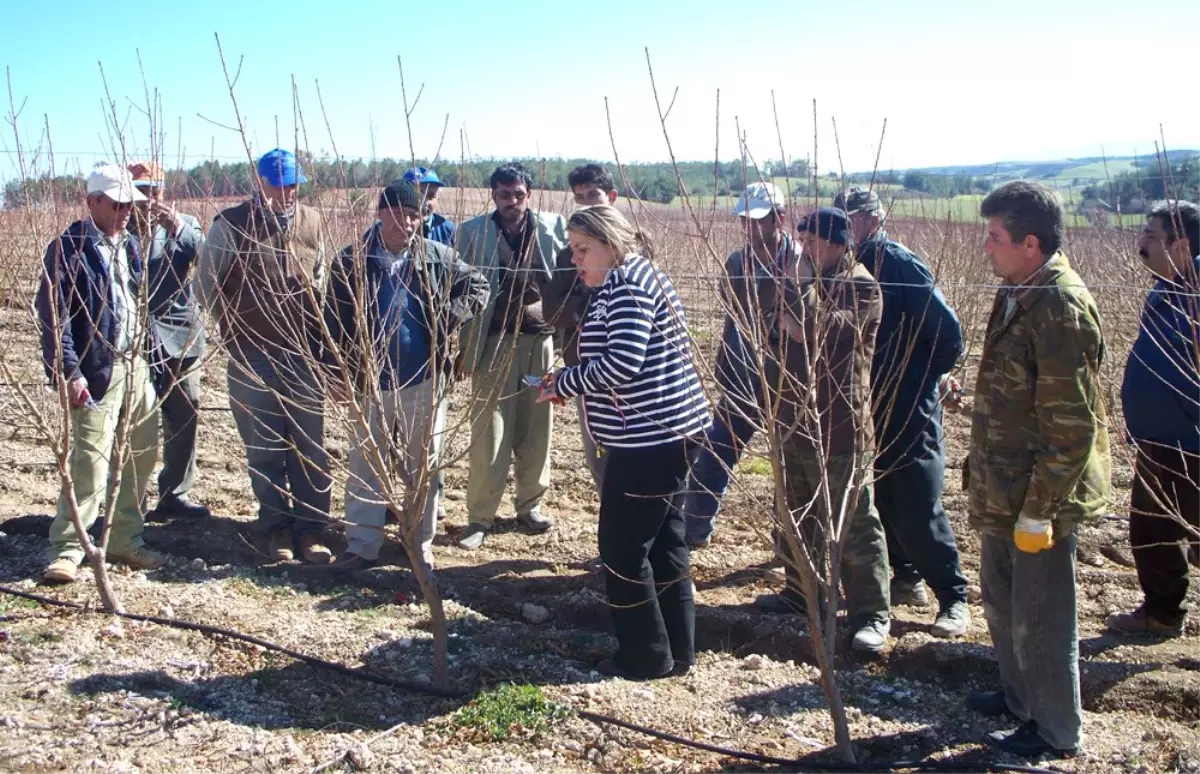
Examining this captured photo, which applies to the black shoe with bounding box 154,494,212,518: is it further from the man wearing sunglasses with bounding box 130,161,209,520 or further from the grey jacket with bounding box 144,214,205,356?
the grey jacket with bounding box 144,214,205,356

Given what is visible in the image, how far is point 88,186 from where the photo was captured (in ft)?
14.9

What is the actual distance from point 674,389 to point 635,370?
0.17 m

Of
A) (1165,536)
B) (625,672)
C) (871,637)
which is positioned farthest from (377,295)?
(1165,536)

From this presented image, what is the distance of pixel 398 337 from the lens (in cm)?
418

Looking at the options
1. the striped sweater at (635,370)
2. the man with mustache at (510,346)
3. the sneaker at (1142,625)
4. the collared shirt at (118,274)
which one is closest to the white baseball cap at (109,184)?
the collared shirt at (118,274)

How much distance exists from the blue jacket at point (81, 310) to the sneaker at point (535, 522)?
2.19 meters

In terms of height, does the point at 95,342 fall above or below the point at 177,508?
above

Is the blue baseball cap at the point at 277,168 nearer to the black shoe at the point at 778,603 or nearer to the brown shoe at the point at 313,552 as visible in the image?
the brown shoe at the point at 313,552

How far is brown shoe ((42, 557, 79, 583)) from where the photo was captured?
4613mm

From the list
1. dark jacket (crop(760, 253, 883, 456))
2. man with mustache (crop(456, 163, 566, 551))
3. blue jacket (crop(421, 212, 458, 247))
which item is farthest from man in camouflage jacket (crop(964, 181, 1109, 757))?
blue jacket (crop(421, 212, 458, 247))

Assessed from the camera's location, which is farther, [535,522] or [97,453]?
[535,522]

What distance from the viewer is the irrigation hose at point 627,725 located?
3.20 meters

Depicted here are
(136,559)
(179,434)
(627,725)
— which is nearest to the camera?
(627,725)

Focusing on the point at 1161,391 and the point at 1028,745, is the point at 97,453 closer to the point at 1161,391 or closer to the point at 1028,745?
the point at 1028,745
